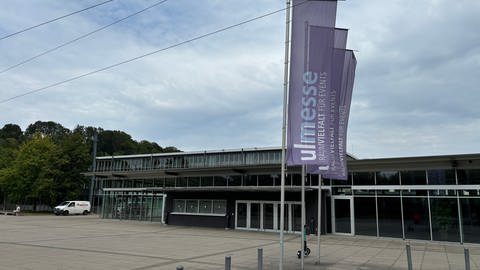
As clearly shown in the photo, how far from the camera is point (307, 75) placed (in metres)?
9.81

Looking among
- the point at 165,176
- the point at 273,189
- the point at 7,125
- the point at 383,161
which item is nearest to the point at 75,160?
the point at 165,176

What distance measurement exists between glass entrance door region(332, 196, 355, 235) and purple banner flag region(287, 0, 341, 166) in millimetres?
15733

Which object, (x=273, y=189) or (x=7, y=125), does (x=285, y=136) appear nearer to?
(x=273, y=189)

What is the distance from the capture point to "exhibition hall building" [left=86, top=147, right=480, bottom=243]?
2111cm

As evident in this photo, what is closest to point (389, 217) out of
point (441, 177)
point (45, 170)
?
point (441, 177)

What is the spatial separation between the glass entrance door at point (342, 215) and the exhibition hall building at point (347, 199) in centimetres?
6

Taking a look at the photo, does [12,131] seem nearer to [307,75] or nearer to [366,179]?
[366,179]

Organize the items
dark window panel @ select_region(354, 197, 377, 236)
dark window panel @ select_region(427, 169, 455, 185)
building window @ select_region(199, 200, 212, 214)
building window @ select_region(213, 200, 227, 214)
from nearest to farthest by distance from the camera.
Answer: dark window panel @ select_region(427, 169, 455, 185) < dark window panel @ select_region(354, 197, 377, 236) < building window @ select_region(213, 200, 227, 214) < building window @ select_region(199, 200, 212, 214)

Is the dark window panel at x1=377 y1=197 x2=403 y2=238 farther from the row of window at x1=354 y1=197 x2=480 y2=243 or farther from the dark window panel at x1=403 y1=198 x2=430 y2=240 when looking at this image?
the dark window panel at x1=403 y1=198 x2=430 y2=240

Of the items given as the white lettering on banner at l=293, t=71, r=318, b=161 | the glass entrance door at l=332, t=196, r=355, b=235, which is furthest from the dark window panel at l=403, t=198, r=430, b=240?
the white lettering on banner at l=293, t=71, r=318, b=161

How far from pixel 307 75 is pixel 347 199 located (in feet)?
54.5

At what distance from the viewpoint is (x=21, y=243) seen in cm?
1662

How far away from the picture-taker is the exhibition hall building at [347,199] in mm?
21109

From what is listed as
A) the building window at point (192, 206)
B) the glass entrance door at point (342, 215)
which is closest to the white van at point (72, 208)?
the building window at point (192, 206)
